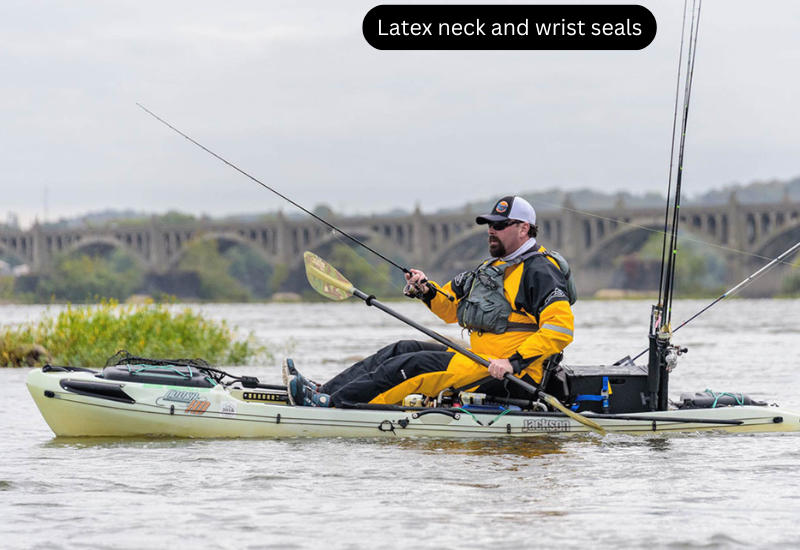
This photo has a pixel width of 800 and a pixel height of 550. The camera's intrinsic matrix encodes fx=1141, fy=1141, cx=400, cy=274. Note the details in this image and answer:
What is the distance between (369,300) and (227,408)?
1.51 meters

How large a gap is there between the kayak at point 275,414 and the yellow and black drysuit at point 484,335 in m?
0.21

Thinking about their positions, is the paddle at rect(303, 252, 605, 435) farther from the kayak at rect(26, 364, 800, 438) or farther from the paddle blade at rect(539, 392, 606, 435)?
the kayak at rect(26, 364, 800, 438)

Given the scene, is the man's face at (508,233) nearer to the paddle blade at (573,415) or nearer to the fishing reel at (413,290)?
the fishing reel at (413,290)

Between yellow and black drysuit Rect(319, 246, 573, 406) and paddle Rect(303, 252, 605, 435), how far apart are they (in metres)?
0.10

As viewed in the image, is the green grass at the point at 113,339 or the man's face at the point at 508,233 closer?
the man's face at the point at 508,233

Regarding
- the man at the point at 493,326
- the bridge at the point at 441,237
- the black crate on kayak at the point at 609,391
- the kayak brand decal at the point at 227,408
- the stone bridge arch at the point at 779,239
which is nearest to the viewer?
the man at the point at 493,326

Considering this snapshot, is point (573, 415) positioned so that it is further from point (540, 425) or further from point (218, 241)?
point (218, 241)

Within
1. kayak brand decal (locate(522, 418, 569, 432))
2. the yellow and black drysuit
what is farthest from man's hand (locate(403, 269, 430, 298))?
kayak brand decal (locate(522, 418, 569, 432))

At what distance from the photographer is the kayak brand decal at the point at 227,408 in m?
9.62

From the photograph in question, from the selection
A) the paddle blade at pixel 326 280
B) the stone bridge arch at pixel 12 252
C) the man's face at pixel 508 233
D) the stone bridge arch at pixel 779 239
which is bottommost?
the paddle blade at pixel 326 280

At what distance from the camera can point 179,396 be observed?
9656 millimetres

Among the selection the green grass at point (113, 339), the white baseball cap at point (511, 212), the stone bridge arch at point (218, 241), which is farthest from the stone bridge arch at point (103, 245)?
the white baseball cap at point (511, 212)

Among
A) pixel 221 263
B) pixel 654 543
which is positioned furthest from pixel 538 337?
pixel 221 263

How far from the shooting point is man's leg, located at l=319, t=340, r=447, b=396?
9.43m
